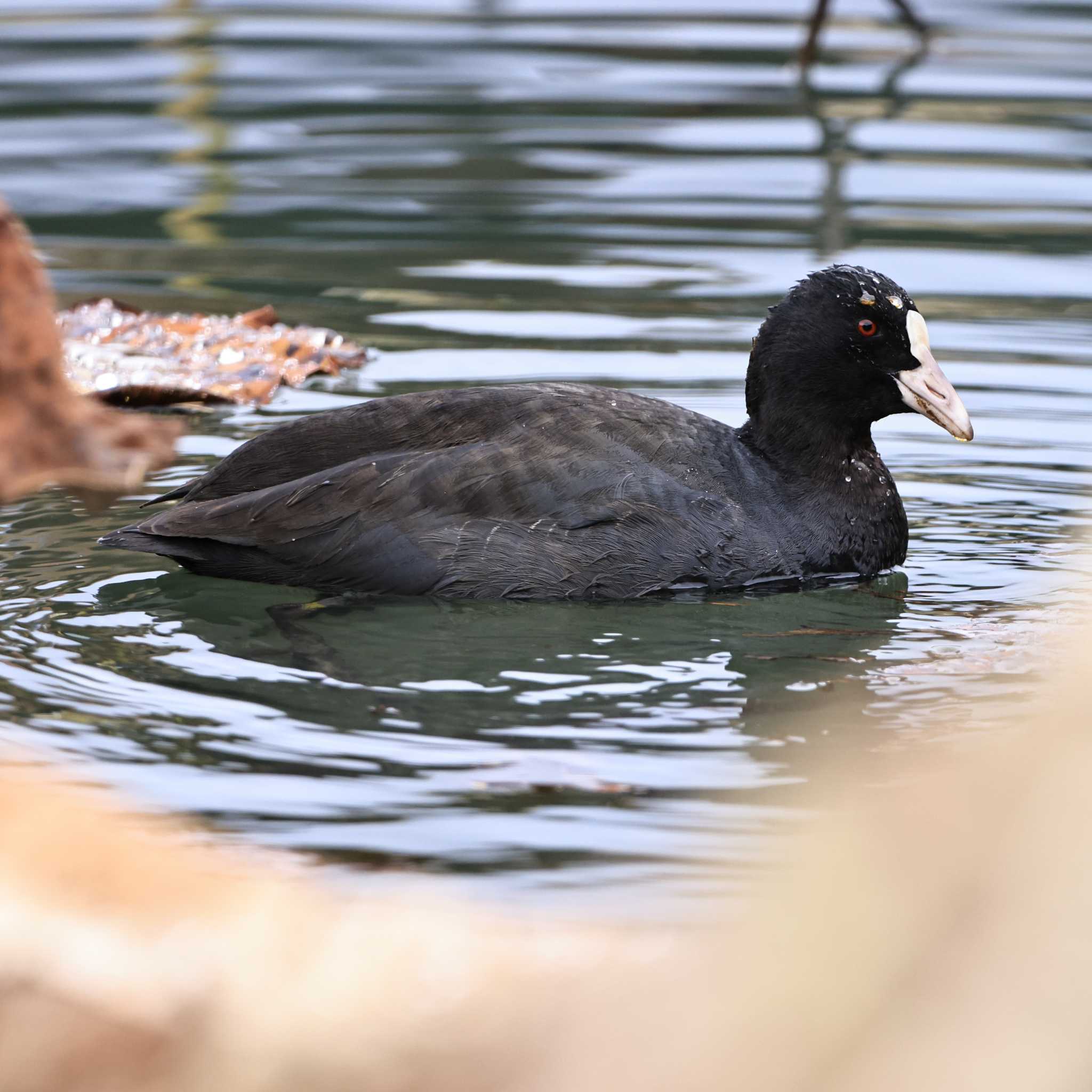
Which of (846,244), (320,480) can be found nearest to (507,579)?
(320,480)

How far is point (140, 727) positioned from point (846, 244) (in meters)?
6.45

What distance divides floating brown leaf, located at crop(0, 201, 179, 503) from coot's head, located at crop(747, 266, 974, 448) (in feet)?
11.9

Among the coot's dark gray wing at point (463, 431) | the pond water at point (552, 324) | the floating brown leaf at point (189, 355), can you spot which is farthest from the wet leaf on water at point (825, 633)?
the floating brown leaf at point (189, 355)

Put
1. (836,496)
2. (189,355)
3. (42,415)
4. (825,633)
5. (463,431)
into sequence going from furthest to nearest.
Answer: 1. (189,355)
2. (836,496)
3. (463,431)
4. (825,633)
5. (42,415)

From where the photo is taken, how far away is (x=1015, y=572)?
5633 mm

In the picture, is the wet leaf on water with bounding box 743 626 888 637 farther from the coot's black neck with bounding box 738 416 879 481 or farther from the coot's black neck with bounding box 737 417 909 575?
the coot's black neck with bounding box 738 416 879 481

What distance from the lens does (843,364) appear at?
5891 mm

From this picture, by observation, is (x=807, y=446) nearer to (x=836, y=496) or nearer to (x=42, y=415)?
(x=836, y=496)

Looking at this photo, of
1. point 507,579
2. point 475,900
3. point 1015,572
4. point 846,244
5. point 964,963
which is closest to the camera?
point 964,963

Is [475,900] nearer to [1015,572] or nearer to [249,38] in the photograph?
[1015,572]

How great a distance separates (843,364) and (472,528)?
1356mm

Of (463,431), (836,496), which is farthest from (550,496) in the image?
(836,496)

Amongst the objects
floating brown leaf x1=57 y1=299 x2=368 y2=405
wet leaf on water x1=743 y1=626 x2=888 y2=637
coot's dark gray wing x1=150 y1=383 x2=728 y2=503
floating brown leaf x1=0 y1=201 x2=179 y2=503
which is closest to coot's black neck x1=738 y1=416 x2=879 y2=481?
coot's dark gray wing x1=150 y1=383 x2=728 y2=503

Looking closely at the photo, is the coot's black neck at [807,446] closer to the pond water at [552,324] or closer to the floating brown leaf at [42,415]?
the pond water at [552,324]
